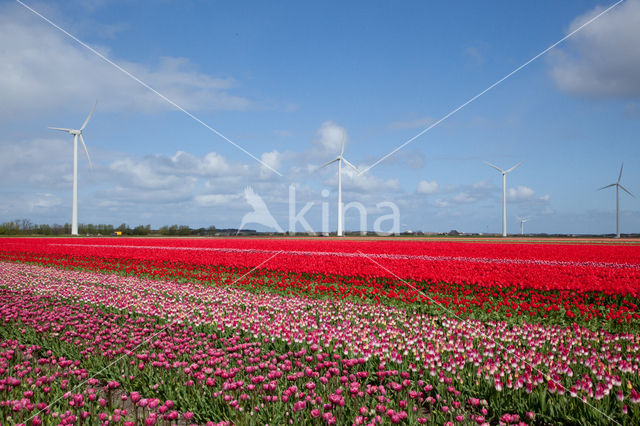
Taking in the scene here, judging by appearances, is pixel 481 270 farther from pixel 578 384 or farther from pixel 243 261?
pixel 578 384

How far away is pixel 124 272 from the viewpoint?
842 inches

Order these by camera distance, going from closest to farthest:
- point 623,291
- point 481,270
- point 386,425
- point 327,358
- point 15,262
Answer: point 386,425 → point 327,358 → point 623,291 → point 481,270 → point 15,262

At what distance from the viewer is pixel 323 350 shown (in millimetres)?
8094

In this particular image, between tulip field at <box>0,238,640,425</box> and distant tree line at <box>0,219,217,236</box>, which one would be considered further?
distant tree line at <box>0,219,217,236</box>

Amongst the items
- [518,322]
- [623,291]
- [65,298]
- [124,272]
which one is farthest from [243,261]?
[623,291]

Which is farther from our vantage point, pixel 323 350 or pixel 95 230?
pixel 95 230

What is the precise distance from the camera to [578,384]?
594cm

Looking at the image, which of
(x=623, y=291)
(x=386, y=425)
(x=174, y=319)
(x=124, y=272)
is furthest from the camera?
(x=124, y=272)

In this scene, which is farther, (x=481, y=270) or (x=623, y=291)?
(x=481, y=270)

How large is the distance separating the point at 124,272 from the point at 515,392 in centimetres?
1980

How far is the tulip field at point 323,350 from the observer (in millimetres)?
5512

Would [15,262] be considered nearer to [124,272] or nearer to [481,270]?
[124,272]

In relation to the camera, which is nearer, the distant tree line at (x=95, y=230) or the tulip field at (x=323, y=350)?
the tulip field at (x=323, y=350)

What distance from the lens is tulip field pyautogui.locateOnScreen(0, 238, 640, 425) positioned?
5.51 m
